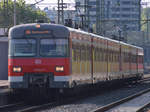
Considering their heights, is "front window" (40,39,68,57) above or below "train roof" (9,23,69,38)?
below

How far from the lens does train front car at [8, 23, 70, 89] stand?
17.4 m

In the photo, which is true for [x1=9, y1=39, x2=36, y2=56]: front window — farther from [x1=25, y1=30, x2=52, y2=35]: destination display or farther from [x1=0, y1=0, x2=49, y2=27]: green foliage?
[x1=0, y1=0, x2=49, y2=27]: green foliage

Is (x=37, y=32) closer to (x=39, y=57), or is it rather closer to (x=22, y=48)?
(x=22, y=48)

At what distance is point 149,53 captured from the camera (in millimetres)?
127062

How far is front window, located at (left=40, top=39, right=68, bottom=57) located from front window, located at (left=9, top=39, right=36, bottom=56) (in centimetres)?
35

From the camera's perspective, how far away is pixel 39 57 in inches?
693

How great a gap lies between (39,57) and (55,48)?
69 cm

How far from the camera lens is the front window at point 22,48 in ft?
57.9

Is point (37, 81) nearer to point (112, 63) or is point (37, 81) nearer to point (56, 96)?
point (56, 96)

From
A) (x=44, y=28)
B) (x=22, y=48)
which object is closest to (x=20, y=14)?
(x=44, y=28)

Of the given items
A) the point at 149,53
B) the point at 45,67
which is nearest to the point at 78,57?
the point at 45,67

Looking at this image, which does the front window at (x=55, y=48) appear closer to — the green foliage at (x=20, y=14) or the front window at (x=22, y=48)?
the front window at (x=22, y=48)

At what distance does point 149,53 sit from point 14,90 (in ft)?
366

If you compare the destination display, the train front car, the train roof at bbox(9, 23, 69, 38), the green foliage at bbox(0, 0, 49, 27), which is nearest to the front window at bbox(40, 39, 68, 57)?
the train front car
